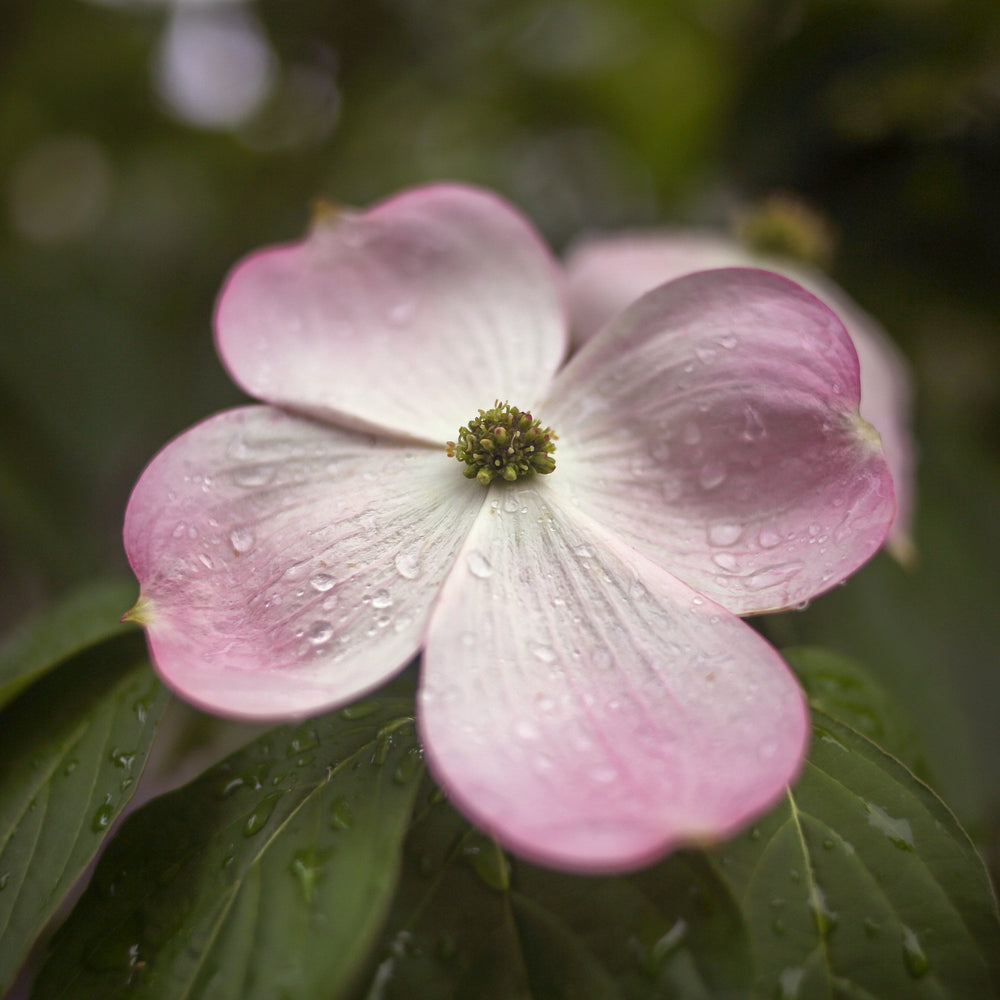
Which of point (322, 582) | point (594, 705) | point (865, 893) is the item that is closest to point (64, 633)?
point (322, 582)

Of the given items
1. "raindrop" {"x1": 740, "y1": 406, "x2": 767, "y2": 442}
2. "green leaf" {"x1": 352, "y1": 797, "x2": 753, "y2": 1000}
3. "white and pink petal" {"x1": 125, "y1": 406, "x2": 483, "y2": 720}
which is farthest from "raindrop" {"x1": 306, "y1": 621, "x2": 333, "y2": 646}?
"raindrop" {"x1": 740, "y1": 406, "x2": 767, "y2": 442}

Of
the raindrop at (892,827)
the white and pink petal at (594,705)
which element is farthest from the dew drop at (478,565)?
the raindrop at (892,827)

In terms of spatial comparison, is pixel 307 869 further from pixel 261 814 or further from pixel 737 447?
pixel 737 447

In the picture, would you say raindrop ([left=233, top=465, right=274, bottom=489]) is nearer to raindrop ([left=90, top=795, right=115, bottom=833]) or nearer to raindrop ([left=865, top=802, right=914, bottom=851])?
raindrop ([left=90, top=795, right=115, bottom=833])

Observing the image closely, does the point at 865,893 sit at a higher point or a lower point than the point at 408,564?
lower

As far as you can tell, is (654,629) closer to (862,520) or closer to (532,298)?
(862,520)

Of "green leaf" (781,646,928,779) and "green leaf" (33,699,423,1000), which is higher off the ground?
"green leaf" (33,699,423,1000)
